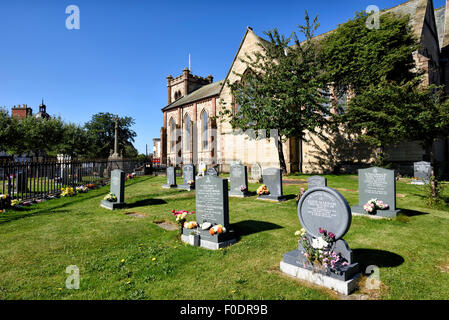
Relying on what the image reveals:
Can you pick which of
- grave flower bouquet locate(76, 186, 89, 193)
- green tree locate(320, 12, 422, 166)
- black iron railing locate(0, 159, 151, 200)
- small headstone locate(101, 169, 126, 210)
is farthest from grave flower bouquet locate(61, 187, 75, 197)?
green tree locate(320, 12, 422, 166)

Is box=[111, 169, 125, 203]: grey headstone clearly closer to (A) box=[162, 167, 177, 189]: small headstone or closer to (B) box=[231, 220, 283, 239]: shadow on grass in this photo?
(B) box=[231, 220, 283, 239]: shadow on grass

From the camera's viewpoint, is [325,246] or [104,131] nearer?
[325,246]


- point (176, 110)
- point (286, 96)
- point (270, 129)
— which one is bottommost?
point (270, 129)

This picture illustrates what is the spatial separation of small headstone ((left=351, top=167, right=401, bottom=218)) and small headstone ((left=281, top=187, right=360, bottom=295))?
15.8ft

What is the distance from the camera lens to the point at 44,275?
422cm

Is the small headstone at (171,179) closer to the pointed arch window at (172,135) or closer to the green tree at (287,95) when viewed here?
the green tree at (287,95)

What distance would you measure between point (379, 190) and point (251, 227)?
4819mm

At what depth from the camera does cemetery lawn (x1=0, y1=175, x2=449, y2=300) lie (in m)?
3.66

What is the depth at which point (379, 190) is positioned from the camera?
816 cm

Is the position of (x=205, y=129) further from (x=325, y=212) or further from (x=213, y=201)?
(x=325, y=212)

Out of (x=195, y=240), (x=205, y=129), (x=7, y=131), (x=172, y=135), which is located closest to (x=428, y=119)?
(x=195, y=240)
